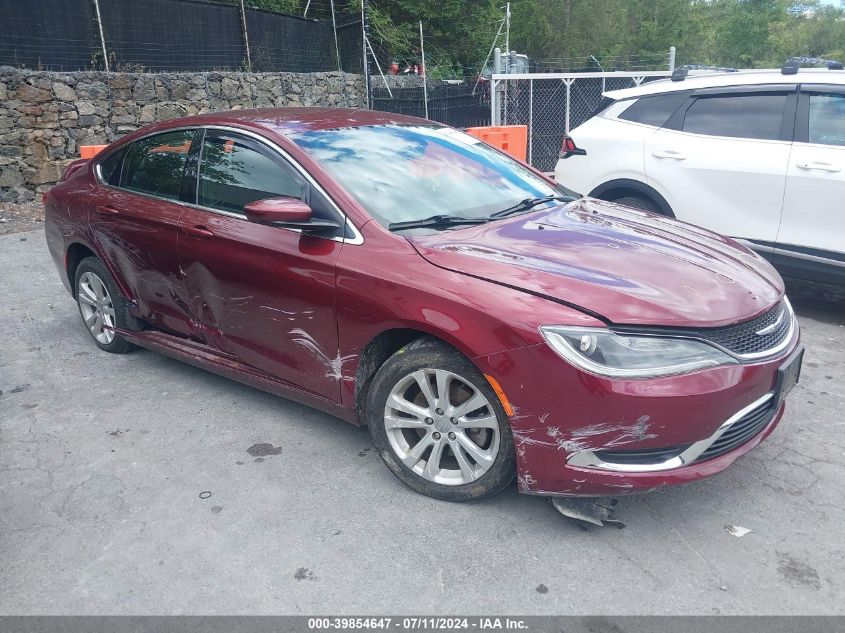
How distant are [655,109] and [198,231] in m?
4.28

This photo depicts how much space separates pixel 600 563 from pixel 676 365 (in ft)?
2.73

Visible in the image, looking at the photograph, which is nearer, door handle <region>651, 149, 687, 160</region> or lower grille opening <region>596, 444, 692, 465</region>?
lower grille opening <region>596, 444, 692, 465</region>

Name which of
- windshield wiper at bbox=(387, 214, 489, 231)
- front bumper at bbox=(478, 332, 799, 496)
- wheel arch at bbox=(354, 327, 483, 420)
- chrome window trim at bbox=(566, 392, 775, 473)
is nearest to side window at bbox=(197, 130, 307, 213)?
windshield wiper at bbox=(387, 214, 489, 231)

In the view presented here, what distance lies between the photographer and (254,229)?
387 cm

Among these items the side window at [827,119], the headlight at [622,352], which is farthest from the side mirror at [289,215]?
the side window at [827,119]

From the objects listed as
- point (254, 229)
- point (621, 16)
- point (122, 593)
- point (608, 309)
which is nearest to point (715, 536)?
point (608, 309)

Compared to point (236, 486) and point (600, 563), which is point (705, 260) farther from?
point (236, 486)

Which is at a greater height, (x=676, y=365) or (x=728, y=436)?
(x=676, y=365)

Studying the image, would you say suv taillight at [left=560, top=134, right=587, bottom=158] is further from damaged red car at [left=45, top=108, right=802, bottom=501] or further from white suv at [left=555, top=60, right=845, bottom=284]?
damaged red car at [left=45, top=108, right=802, bottom=501]

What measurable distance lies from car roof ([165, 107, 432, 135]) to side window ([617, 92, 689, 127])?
2697 millimetres

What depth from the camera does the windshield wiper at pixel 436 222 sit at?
3.52 meters

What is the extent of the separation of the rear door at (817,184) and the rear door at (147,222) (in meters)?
4.36

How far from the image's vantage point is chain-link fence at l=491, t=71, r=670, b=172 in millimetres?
12641

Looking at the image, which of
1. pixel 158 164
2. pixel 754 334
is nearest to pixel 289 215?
pixel 158 164
